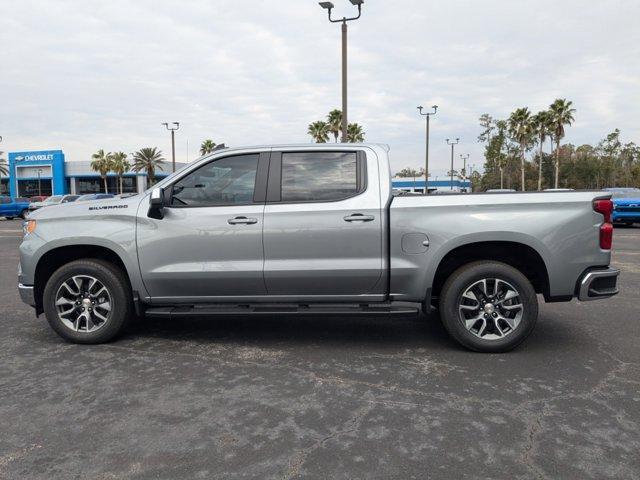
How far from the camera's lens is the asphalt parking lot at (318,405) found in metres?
2.81

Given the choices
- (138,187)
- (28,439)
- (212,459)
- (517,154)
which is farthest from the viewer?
(517,154)

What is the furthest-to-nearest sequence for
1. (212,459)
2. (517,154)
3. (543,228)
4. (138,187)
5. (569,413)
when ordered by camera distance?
(517,154), (138,187), (543,228), (569,413), (212,459)

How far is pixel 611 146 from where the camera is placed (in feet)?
260

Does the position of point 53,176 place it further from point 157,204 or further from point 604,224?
point 604,224

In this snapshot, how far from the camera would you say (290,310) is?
15.4ft

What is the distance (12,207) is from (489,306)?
3527 cm

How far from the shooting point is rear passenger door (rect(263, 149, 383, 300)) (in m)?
4.62

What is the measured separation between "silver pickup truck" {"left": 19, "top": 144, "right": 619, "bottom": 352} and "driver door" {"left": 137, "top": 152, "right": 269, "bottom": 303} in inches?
0.4

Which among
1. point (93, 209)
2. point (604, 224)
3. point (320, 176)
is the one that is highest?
point (320, 176)

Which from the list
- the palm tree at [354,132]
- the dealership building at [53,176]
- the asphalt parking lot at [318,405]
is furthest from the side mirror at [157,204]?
the dealership building at [53,176]

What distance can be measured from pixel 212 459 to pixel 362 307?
217 centimetres

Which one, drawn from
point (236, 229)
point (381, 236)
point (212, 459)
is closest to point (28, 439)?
point (212, 459)

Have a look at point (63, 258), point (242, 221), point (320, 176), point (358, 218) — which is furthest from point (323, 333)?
point (63, 258)

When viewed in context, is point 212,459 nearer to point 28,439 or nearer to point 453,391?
point 28,439
